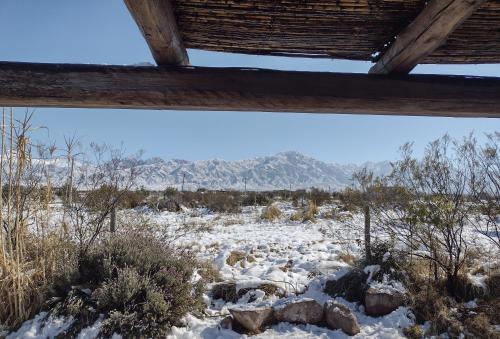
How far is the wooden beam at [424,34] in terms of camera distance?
1604 mm

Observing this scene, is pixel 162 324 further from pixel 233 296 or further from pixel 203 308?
pixel 233 296

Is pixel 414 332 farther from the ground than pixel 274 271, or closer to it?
closer to it

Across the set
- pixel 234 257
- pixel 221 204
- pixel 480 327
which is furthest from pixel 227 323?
pixel 221 204

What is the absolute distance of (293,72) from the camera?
216cm

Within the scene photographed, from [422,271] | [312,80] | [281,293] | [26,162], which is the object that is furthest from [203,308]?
[312,80]

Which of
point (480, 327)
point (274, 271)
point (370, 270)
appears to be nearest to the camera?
point (480, 327)

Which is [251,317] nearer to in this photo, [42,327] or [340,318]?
[340,318]

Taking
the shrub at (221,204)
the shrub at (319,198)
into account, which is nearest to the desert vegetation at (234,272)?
the shrub at (221,204)

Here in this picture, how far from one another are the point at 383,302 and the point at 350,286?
0.56 meters

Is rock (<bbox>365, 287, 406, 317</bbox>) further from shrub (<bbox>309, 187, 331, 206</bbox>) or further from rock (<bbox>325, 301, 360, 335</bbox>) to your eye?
shrub (<bbox>309, 187, 331, 206</bbox>)

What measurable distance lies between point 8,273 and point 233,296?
2.68 metres

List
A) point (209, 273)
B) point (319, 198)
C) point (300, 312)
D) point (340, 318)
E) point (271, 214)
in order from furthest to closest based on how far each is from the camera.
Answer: point (319, 198)
point (271, 214)
point (209, 273)
point (300, 312)
point (340, 318)

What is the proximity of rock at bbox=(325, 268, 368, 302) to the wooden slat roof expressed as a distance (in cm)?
351

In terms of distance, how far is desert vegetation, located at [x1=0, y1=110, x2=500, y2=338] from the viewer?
412 cm
